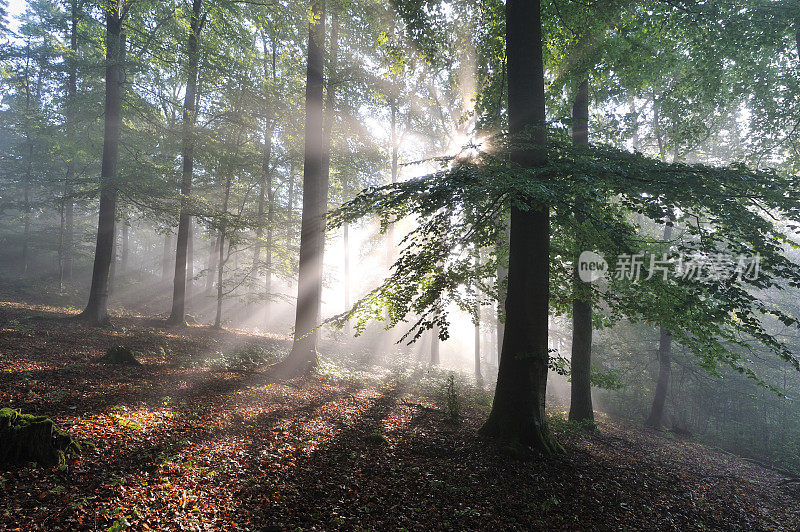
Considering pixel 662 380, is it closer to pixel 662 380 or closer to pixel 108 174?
pixel 662 380

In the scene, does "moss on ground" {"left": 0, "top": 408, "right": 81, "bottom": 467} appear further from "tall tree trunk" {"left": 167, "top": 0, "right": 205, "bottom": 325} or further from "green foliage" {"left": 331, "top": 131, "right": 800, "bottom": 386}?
"tall tree trunk" {"left": 167, "top": 0, "right": 205, "bottom": 325}

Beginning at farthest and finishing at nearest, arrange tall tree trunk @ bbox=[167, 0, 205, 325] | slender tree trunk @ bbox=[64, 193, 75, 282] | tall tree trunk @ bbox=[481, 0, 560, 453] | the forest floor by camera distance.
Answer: slender tree trunk @ bbox=[64, 193, 75, 282]
tall tree trunk @ bbox=[167, 0, 205, 325]
tall tree trunk @ bbox=[481, 0, 560, 453]
the forest floor

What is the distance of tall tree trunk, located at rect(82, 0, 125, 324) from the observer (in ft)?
38.0

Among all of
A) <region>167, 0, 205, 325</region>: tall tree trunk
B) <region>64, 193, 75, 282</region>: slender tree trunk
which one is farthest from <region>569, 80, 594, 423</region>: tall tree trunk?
<region>64, 193, 75, 282</region>: slender tree trunk

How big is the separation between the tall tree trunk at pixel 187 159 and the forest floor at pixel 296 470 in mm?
5707

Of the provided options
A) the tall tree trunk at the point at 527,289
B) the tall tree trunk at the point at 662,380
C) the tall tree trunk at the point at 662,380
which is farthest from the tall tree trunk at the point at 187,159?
the tall tree trunk at the point at 662,380

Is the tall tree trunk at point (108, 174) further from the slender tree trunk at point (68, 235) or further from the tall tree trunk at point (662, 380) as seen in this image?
the tall tree trunk at point (662, 380)

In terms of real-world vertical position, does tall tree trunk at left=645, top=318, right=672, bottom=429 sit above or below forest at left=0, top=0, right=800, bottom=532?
below

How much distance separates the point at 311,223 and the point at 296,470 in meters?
7.26

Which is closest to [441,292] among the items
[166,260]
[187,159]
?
[187,159]

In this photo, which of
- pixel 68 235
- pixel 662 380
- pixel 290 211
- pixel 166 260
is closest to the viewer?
pixel 662 380

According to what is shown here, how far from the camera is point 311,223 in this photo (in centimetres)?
1051

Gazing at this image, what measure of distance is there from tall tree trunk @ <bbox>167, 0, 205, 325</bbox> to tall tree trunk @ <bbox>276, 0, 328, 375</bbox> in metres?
5.30

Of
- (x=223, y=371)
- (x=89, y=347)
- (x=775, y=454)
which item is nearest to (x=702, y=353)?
(x=223, y=371)
